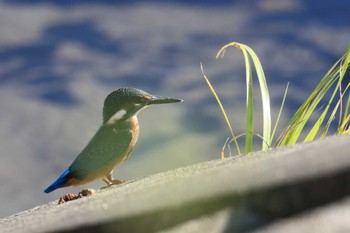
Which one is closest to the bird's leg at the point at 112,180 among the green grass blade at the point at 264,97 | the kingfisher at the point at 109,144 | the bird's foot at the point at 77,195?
the kingfisher at the point at 109,144

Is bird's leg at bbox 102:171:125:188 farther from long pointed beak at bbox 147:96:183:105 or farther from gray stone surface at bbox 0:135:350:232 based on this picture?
gray stone surface at bbox 0:135:350:232

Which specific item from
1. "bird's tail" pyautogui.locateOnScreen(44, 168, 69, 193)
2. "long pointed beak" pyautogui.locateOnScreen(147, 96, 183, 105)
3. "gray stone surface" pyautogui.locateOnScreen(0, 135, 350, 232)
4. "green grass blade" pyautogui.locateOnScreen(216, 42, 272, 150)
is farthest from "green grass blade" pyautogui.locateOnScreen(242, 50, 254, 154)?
"gray stone surface" pyautogui.locateOnScreen(0, 135, 350, 232)

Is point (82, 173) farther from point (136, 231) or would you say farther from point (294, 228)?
point (294, 228)

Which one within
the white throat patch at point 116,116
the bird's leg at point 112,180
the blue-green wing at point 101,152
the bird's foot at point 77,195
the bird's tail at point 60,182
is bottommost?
the bird's leg at point 112,180

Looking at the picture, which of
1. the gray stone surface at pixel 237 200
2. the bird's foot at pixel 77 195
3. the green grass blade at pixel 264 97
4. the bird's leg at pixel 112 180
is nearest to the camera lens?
the gray stone surface at pixel 237 200

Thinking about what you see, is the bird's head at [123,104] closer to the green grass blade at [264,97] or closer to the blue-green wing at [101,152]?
the blue-green wing at [101,152]

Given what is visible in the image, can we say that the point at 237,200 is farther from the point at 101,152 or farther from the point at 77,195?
the point at 101,152

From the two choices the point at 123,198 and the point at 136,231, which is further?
the point at 123,198

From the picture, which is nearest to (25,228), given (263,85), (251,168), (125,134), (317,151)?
(251,168)
